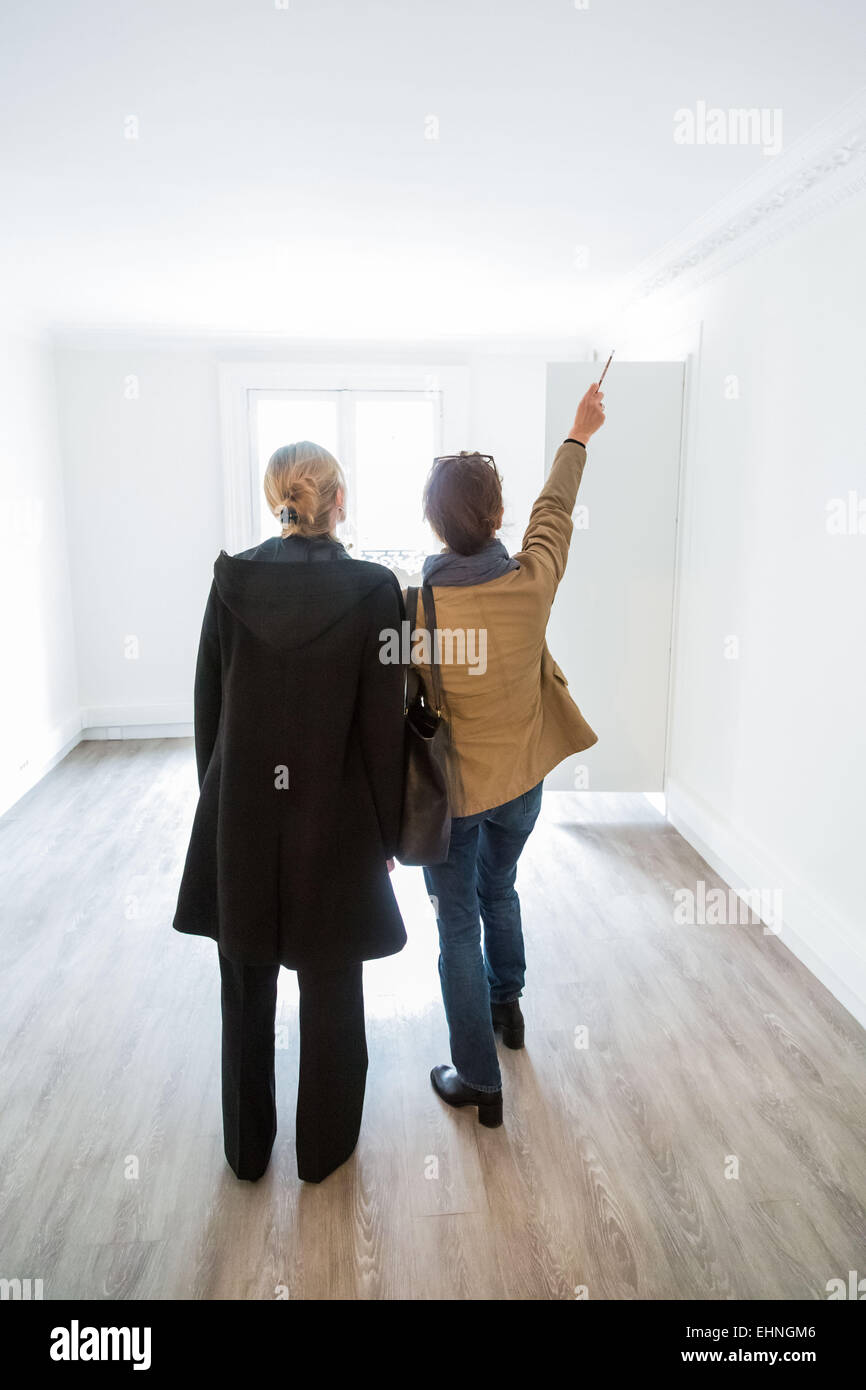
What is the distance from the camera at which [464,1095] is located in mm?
2113

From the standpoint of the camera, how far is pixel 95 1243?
68.4 inches

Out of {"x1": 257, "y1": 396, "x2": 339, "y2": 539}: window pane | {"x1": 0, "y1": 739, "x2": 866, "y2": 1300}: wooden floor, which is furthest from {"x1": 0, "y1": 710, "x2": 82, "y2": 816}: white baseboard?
{"x1": 257, "y1": 396, "x2": 339, "y2": 539}: window pane

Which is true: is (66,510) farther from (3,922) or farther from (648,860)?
(648,860)

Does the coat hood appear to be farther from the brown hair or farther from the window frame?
the window frame

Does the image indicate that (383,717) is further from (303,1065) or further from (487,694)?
(303,1065)

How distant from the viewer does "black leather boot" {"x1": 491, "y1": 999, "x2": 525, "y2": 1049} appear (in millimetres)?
2344

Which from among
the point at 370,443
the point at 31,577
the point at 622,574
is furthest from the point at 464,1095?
the point at 370,443

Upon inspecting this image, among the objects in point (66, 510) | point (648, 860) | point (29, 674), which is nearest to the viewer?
point (648, 860)

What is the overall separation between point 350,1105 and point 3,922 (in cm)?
181

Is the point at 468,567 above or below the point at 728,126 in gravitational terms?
below

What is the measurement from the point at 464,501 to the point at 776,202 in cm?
192

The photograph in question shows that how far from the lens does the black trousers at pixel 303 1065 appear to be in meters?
1.78

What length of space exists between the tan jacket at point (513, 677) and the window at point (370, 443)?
3.63m
